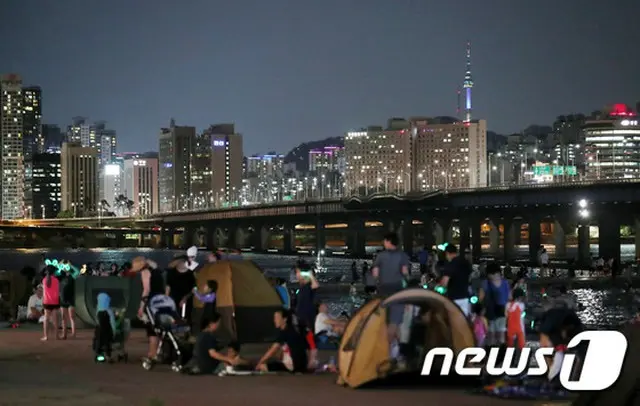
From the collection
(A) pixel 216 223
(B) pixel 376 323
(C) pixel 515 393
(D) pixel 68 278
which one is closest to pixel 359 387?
(B) pixel 376 323

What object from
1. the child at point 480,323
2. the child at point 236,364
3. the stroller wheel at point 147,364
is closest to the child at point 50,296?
the stroller wheel at point 147,364

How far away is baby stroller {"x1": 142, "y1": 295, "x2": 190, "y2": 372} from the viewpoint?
1936 cm

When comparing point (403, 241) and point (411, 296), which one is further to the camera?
point (403, 241)

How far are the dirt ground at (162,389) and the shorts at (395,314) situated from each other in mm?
1213

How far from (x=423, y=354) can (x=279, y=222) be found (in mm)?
151114

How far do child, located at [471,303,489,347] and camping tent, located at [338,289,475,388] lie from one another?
1864 millimetres

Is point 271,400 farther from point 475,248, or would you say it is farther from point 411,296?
point 475,248

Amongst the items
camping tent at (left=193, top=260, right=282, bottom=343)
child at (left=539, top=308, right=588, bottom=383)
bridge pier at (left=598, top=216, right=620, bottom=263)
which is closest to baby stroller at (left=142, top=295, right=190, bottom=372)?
camping tent at (left=193, top=260, right=282, bottom=343)

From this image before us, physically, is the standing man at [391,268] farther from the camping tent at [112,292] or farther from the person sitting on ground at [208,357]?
the camping tent at [112,292]

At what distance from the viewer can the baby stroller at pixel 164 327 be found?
63.5 ft

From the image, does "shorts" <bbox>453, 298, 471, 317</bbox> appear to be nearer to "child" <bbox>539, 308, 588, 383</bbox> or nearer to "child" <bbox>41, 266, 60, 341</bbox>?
"child" <bbox>539, 308, 588, 383</bbox>

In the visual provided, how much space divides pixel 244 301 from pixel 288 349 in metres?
4.86

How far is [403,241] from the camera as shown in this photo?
14250cm

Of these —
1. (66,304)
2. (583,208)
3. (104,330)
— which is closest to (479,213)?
(583,208)
